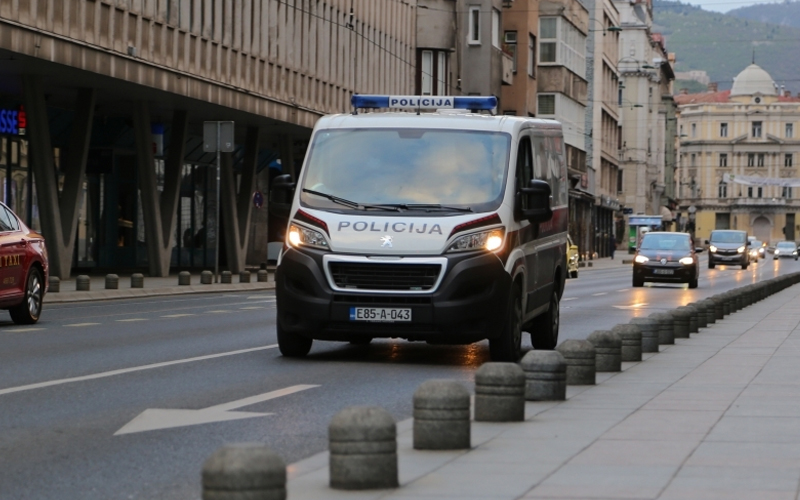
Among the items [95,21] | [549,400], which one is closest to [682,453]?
[549,400]

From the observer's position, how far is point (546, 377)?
37.9 feet

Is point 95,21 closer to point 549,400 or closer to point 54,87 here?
point 54,87

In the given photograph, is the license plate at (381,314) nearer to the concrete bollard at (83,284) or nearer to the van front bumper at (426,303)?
the van front bumper at (426,303)

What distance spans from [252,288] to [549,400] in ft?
87.3

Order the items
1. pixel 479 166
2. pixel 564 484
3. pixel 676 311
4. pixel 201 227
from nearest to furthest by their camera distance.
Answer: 1. pixel 564 484
2. pixel 479 166
3. pixel 676 311
4. pixel 201 227

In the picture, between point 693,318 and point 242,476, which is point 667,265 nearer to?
point 693,318

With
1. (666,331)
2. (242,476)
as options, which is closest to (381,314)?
(666,331)

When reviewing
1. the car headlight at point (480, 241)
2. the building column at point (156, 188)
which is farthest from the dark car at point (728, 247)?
the car headlight at point (480, 241)

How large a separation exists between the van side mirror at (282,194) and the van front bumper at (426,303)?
1.06 m

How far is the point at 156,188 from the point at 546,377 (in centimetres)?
3188

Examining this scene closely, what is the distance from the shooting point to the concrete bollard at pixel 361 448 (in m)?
7.09

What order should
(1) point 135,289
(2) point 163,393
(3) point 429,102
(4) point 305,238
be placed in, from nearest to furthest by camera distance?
(2) point 163,393, (4) point 305,238, (3) point 429,102, (1) point 135,289

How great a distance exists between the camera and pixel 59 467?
8492mm

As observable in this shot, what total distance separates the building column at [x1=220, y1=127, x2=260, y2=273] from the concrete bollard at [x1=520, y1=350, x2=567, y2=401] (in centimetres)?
3648
